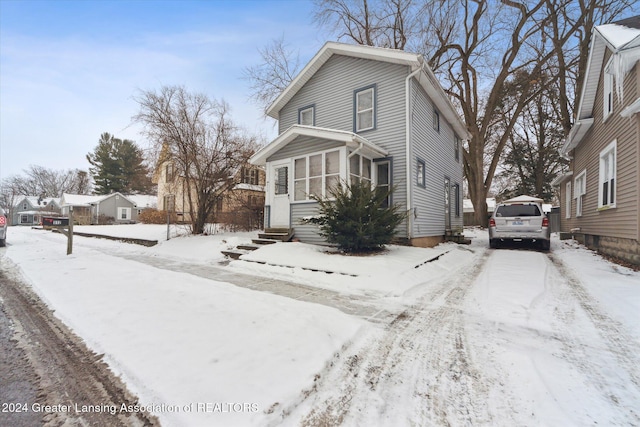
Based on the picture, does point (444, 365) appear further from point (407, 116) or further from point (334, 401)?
point (407, 116)

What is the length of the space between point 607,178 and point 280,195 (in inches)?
385

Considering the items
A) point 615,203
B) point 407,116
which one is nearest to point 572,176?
point 615,203

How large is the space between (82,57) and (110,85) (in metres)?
1.69

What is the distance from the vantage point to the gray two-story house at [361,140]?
852 cm

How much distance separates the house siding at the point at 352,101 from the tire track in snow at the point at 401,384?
568 cm

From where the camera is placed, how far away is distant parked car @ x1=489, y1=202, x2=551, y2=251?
9.05 metres

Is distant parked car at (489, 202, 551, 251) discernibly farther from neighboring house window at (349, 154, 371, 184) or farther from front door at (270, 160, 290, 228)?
front door at (270, 160, 290, 228)

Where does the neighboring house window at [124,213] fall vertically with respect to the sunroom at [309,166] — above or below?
below

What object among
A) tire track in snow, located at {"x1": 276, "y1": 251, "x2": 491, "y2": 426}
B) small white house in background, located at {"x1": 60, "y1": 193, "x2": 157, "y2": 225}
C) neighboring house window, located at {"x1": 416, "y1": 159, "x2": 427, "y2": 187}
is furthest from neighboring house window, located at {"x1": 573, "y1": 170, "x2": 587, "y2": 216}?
small white house in background, located at {"x1": 60, "y1": 193, "x2": 157, "y2": 225}

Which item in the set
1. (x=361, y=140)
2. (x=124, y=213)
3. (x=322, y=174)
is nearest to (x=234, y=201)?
(x=322, y=174)

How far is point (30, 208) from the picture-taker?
4550 cm

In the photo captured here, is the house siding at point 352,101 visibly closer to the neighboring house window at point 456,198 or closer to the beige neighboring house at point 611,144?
the beige neighboring house at point 611,144

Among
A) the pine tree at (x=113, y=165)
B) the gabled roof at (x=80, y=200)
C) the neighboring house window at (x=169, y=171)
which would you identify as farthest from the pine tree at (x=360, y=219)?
the pine tree at (x=113, y=165)

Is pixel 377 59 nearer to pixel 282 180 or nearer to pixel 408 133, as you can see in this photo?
pixel 408 133
